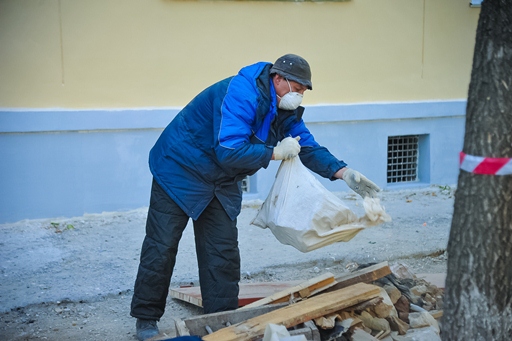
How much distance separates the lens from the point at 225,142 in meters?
3.59

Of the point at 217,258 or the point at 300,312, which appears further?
the point at 217,258

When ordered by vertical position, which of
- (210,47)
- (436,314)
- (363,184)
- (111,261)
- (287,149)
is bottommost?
(111,261)

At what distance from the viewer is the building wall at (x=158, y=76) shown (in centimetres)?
620

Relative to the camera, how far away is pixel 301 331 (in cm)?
337

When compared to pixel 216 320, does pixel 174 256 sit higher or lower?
higher

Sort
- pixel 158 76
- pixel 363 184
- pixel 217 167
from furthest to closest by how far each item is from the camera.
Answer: pixel 158 76, pixel 363 184, pixel 217 167

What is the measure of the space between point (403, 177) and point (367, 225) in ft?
14.7

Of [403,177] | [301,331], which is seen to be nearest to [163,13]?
[403,177]

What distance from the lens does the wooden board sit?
4456mm

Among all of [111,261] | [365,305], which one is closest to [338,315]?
[365,305]

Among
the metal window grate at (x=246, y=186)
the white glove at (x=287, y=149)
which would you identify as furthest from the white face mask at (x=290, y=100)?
the metal window grate at (x=246, y=186)

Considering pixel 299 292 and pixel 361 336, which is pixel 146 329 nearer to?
pixel 299 292

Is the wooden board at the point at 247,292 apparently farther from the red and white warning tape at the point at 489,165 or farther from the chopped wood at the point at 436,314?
the red and white warning tape at the point at 489,165

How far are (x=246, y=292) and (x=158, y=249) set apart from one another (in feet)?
3.09
